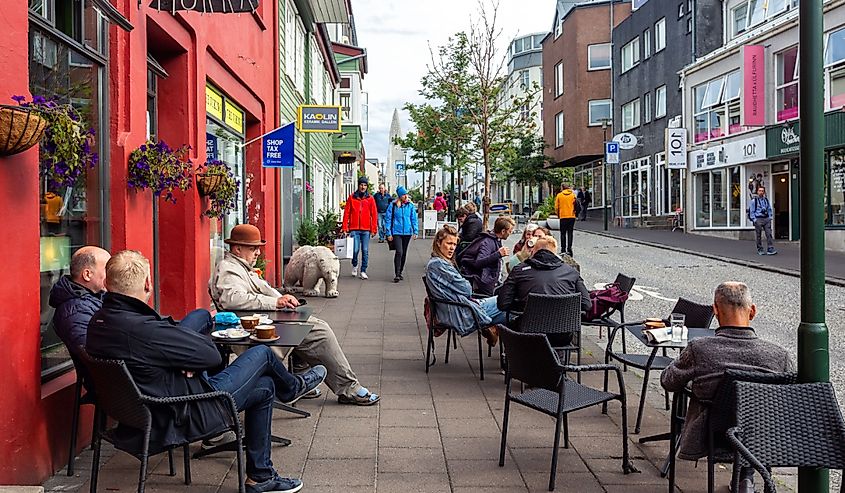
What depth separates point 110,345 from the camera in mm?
4355

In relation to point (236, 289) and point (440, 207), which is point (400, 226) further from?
point (440, 207)

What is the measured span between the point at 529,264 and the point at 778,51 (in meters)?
21.4

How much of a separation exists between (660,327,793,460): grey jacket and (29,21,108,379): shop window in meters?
3.64

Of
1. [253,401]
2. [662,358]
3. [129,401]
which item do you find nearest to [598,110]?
[662,358]

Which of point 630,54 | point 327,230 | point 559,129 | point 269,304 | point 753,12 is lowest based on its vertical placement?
point 269,304

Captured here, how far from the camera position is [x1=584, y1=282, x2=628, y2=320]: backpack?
26.2 feet

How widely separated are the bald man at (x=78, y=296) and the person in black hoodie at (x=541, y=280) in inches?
140

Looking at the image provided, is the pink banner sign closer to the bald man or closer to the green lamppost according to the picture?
the green lamppost

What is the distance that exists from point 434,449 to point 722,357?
2.04 meters

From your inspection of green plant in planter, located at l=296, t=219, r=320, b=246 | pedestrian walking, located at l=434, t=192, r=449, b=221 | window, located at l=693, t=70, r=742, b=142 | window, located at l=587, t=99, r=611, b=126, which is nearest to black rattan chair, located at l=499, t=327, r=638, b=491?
green plant in planter, located at l=296, t=219, r=320, b=246

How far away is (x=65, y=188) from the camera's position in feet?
18.6

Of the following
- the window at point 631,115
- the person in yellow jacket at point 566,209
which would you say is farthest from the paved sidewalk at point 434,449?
the window at point 631,115

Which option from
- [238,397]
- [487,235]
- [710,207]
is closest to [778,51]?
[710,207]

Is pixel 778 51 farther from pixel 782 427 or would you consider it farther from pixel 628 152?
pixel 782 427
